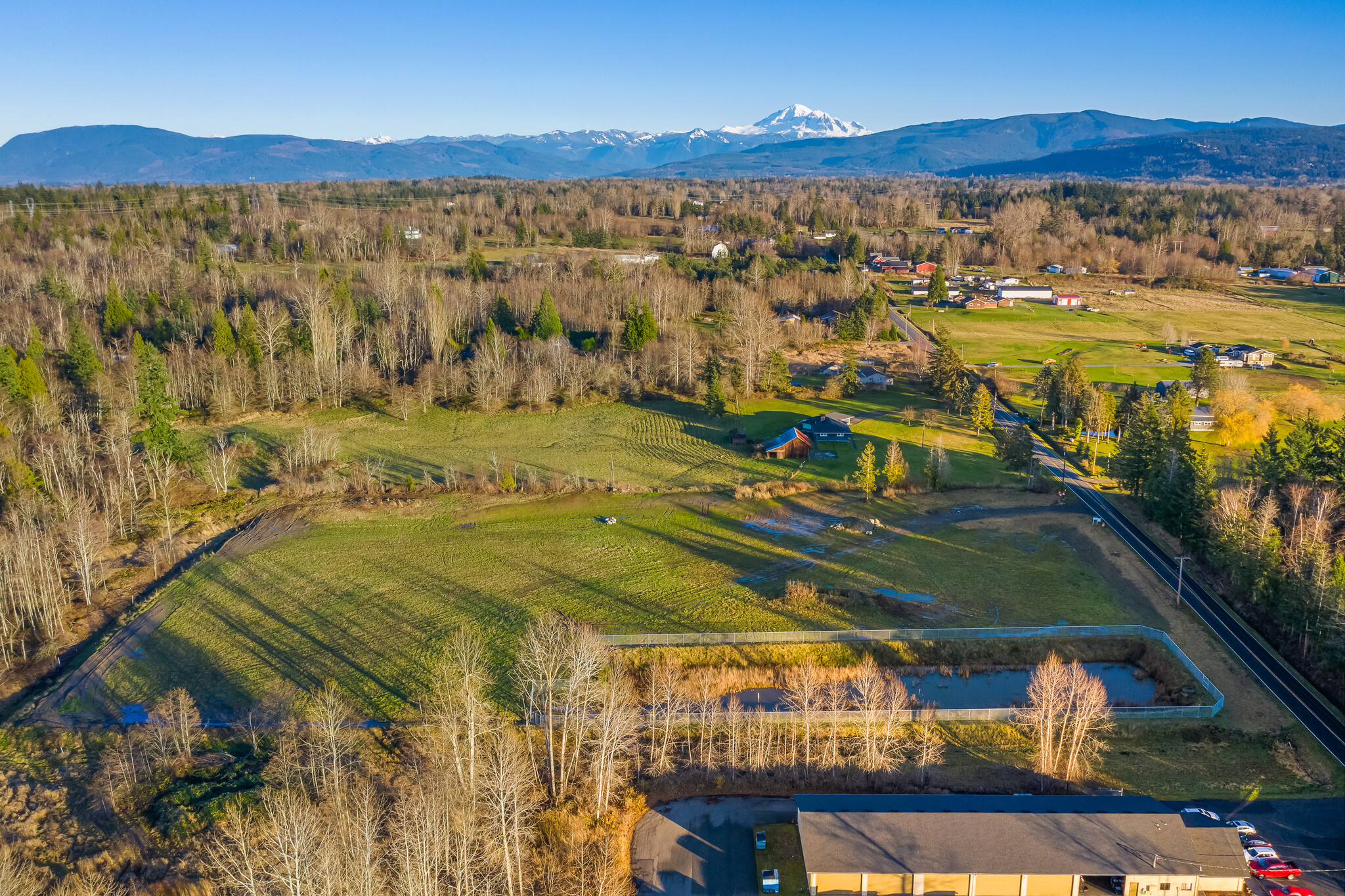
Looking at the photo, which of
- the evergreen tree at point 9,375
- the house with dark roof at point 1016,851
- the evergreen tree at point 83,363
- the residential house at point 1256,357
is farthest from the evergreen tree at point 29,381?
the residential house at point 1256,357

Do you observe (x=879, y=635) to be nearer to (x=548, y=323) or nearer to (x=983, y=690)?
(x=983, y=690)

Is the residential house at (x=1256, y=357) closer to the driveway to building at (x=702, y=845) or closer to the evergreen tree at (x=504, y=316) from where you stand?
the evergreen tree at (x=504, y=316)

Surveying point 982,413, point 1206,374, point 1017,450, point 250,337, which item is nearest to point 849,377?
point 982,413

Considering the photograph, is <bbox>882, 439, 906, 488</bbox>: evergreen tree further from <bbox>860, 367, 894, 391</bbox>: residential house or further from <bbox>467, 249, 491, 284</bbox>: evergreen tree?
<bbox>467, 249, 491, 284</bbox>: evergreen tree

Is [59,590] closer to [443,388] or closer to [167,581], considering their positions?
[167,581]

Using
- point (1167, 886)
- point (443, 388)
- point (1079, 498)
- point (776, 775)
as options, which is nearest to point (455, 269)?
point (443, 388)
